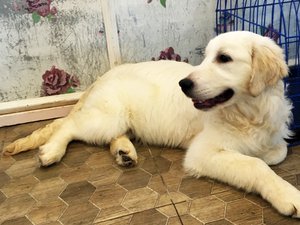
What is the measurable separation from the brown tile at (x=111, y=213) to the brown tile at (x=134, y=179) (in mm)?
156

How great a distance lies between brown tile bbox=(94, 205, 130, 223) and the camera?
5.04 ft

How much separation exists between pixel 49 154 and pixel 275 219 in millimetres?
1186

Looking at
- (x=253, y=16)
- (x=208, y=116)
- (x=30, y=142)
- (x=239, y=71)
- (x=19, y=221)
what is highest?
(x=253, y=16)

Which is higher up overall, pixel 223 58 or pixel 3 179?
pixel 223 58

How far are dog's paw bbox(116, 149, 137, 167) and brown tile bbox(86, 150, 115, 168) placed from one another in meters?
0.06

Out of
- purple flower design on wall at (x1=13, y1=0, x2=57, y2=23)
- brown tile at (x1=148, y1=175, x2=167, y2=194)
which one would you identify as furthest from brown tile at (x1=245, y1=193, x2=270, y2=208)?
purple flower design on wall at (x1=13, y1=0, x2=57, y2=23)

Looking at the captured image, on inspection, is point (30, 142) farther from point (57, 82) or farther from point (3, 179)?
point (57, 82)

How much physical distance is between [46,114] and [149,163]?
1002mm

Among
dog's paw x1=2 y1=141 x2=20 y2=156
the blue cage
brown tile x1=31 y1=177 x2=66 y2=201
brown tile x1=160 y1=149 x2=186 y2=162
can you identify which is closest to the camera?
brown tile x1=31 y1=177 x2=66 y2=201

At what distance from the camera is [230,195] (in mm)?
1601

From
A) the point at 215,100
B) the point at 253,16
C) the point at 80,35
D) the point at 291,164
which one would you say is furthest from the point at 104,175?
the point at 253,16

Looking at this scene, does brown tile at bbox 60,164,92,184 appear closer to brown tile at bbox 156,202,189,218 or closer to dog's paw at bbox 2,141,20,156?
dog's paw at bbox 2,141,20,156

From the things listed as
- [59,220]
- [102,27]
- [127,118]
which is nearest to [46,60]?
[102,27]

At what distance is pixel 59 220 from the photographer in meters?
1.55
